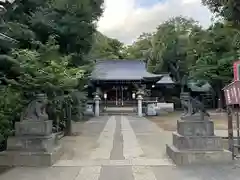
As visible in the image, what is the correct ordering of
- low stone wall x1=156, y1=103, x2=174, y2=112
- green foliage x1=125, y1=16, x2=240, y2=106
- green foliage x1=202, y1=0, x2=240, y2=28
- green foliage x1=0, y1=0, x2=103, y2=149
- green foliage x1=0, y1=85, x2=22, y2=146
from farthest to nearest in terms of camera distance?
1. low stone wall x1=156, y1=103, x2=174, y2=112
2. green foliage x1=125, y1=16, x2=240, y2=106
3. green foliage x1=202, y1=0, x2=240, y2=28
4. green foliage x1=0, y1=0, x2=103, y2=149
5. green foliage x1=0, y1=85, x2=22, y2=146

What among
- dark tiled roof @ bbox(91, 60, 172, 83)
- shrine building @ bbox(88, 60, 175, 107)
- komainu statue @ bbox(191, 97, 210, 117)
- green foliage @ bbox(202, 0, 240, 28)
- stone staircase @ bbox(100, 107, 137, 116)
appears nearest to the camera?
komainu statue @ bbox(191, 97, 210, 117)

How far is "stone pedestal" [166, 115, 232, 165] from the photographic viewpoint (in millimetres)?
8250

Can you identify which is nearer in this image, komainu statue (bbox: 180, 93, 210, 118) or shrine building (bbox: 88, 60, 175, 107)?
komainu statue (bbox: 180, 93, 210, 118)

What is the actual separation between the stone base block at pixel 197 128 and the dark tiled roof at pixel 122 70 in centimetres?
2541

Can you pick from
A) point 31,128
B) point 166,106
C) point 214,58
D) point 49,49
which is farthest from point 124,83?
point 31,128

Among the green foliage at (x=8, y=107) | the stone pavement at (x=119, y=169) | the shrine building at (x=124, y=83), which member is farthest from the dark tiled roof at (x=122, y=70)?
the stone pavement at (x=119, y=169)

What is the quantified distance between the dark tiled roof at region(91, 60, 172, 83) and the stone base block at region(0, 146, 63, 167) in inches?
1014

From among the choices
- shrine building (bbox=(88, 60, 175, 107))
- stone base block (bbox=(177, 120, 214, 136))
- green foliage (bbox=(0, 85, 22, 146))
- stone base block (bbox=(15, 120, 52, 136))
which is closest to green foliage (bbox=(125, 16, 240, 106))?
shrine building (bbox=(88, 60, 175, 107))

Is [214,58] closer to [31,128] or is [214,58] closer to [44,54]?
[44,54]

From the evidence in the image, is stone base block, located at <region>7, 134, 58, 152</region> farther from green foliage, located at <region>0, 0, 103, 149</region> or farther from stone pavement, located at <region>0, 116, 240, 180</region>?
green foliage, located at <region>0, 0, 103, 149</region>

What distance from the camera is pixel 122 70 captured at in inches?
1593

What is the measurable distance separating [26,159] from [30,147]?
1.19 ft

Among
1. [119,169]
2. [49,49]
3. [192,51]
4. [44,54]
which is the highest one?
[192,51]

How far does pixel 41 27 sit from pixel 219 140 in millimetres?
7825
